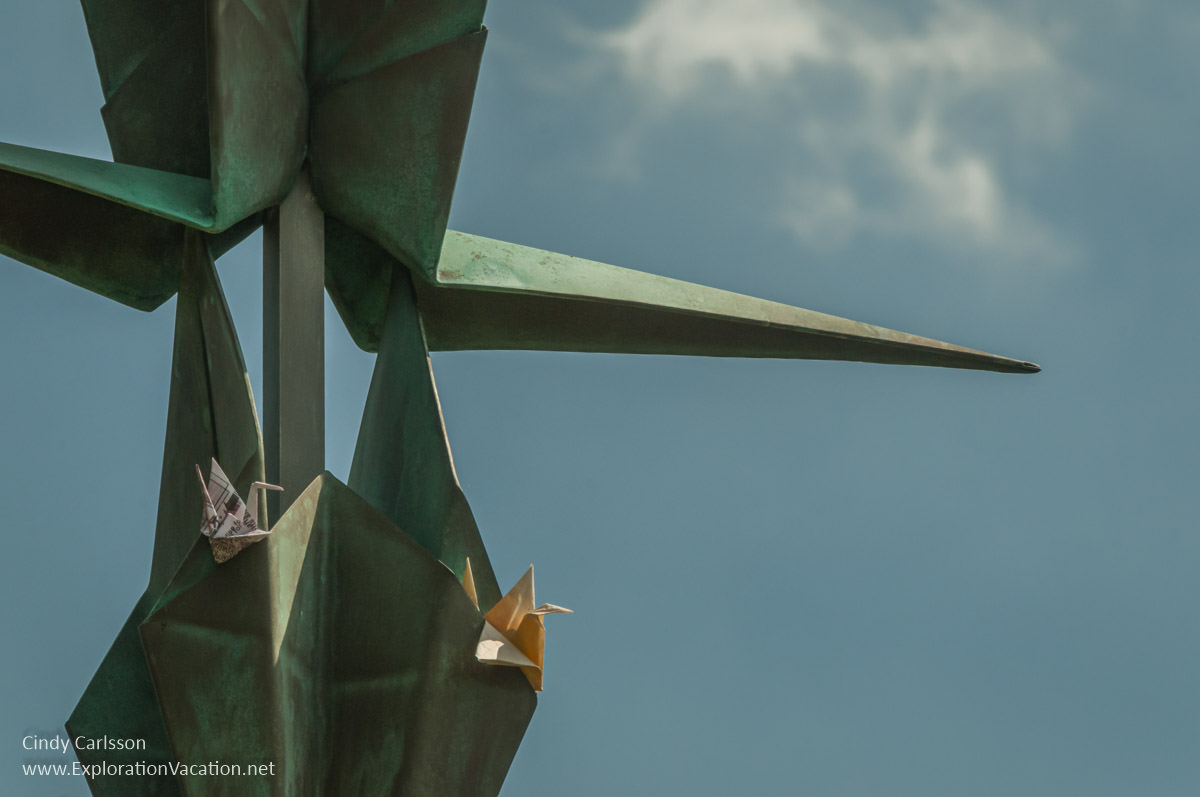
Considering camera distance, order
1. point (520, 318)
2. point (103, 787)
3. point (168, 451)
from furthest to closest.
→ point (520, 318), point (168, 451), point (103, 787)

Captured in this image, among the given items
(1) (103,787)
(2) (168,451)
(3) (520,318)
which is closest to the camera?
(1) (103,787)

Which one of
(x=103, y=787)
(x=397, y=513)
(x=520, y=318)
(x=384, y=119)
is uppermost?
(x=384, y=119)

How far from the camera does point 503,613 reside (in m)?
11.1

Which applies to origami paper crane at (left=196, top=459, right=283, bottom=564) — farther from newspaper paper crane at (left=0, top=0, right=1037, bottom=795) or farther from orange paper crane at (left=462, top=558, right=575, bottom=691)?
orange paper crane at (left=462, top=558, right=575, bottom=691)

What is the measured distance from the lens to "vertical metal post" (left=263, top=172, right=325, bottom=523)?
1120 centimetres

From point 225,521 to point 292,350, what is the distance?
5.50 feet

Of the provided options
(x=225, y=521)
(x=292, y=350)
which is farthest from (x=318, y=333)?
(x=225, y=521)

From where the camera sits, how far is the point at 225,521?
32.9ft

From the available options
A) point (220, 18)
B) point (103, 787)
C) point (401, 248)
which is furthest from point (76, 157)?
point (103, 787)

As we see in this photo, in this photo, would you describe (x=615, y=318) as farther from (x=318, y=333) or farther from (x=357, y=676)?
(x=357, y=676)

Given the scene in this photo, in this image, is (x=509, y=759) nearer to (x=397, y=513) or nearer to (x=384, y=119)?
(x=397, y=513)

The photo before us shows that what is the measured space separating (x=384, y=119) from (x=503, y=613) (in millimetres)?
3260

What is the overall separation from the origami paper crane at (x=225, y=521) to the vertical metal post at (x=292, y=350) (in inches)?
37.7

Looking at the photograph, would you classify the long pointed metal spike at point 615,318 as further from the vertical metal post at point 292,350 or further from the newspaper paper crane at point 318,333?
the vertical metal post at point 292,350
